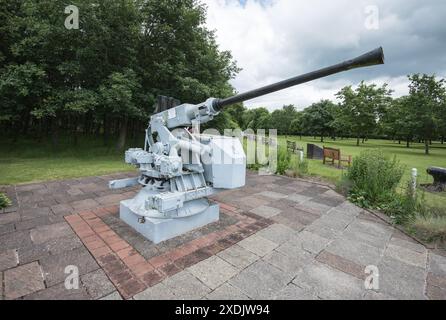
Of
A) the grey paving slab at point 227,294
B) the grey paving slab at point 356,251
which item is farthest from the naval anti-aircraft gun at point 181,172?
the grey paving slab at point 356,251

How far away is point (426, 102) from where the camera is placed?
74.7 feet

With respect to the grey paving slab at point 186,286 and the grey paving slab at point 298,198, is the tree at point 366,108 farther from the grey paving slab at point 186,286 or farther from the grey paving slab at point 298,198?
the grey paving slab at point 186,286

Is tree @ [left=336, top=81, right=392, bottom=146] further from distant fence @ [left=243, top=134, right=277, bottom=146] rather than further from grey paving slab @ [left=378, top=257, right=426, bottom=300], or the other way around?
grey paving slab @ [left=378, top=257, right=426, bottom=300]

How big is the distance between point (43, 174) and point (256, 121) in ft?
296

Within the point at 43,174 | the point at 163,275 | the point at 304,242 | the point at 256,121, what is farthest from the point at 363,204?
the point at 256,121

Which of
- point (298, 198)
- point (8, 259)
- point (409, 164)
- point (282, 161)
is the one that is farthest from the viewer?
point (409, 164)

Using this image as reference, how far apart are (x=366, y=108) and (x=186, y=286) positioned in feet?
122

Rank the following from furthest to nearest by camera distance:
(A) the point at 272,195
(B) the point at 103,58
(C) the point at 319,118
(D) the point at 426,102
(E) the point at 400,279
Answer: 1. (C) the point at 319,118
2. (D) the point at 426,102
3. (B) the point at 103,58
4. (A) the point at 272,195
5. (E) the point at 400,279

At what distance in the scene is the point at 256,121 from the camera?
94062 millimetres

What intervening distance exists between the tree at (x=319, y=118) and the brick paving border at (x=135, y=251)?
48849mm

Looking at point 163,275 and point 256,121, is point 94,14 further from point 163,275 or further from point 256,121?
point 256,121

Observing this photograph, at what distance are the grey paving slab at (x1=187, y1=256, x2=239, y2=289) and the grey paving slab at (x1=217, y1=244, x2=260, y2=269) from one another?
0.28 ft

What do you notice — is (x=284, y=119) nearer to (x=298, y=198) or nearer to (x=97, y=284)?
(x=298, y=198)

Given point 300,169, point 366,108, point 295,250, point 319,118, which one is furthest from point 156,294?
point 319,118
